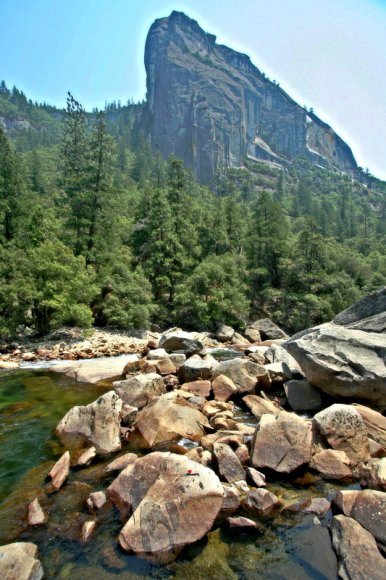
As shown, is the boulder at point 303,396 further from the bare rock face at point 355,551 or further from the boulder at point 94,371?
the boulder at point 94,371

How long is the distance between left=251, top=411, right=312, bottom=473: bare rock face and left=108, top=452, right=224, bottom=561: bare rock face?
1.91m

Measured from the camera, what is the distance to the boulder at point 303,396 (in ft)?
41.2

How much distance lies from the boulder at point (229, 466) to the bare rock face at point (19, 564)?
3753mm

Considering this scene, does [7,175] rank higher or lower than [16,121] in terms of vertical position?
lower

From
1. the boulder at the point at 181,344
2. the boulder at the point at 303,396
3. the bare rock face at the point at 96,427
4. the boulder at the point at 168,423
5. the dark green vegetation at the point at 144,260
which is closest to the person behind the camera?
the bare rock face at the point at 96,427

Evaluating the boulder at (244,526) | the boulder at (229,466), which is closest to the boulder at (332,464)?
the boulder at (229,466)

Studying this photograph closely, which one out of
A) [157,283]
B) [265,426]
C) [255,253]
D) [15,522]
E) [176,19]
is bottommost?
[15,522]

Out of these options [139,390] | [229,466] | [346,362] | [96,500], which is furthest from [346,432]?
[139,390]

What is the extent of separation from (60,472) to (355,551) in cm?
591

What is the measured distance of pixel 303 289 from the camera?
136 feet

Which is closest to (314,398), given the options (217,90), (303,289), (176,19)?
(303,289)

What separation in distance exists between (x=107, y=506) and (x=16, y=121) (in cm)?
21137

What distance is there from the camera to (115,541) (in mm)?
6250

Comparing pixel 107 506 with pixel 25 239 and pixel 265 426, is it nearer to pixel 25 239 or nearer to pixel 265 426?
pixel 265 426
